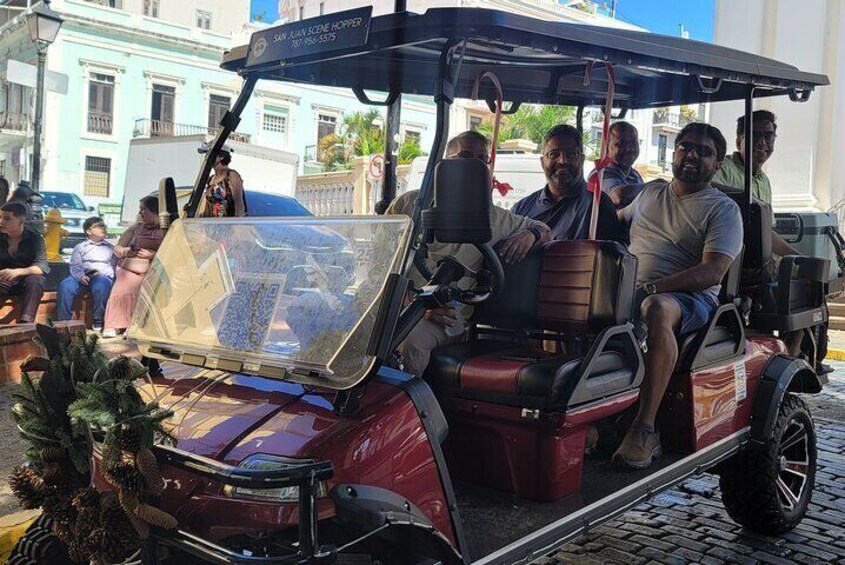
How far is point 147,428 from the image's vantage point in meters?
2.17

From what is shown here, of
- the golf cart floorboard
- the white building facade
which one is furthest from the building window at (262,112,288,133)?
the golf cart floorboard

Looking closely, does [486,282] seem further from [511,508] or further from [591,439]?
[591,439]

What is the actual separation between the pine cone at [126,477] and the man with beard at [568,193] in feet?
9.08

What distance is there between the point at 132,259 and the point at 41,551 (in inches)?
240

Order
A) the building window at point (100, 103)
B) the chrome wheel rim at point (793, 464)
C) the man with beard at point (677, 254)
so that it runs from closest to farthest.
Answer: the man with beard at point (677, 254)
the chrome wheel rim at point (793, 464)
the building window at point (100, 103)

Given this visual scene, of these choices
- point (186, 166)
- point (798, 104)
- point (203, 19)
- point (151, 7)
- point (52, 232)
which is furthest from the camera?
point (203, 19)

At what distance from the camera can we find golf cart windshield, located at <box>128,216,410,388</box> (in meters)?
2.50

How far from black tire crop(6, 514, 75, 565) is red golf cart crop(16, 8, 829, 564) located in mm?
584

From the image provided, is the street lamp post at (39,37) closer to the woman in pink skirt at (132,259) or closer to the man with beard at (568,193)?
the woman in pink skirt at (132,259)

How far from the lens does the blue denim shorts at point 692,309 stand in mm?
3734

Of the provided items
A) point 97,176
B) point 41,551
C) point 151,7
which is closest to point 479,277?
point 41,551

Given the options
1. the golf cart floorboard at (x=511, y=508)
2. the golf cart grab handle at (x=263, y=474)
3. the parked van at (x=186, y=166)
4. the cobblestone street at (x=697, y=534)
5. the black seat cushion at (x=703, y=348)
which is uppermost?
the parked van at (x=186, y=166)

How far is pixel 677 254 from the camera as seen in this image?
160 inches

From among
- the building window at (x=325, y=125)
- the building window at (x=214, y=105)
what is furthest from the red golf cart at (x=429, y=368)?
the building window at (x=214, y=105)
